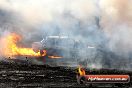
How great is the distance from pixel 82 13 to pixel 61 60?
660cm

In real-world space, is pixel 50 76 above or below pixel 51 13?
below

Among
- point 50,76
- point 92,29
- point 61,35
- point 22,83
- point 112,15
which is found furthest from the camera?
point 61,35

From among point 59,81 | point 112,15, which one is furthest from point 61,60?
point 59,81

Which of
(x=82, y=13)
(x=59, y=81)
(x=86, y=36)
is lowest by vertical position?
(x=59, y=81)

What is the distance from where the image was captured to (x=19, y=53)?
51219 mm

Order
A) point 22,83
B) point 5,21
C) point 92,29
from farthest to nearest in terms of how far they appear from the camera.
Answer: point 5,21
point 92,29
point 22,83

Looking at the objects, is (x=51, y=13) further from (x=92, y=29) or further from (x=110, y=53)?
(x=110, y=53)

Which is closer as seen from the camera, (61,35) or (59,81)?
(59,81)

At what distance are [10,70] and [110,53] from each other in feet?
40.0

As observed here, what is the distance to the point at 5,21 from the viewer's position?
57.0 meters

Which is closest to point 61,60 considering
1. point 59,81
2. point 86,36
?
point 86,36

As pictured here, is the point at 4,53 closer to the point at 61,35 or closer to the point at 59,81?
the point at 61,35

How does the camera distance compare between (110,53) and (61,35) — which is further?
(61,35)

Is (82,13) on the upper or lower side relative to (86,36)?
upper
